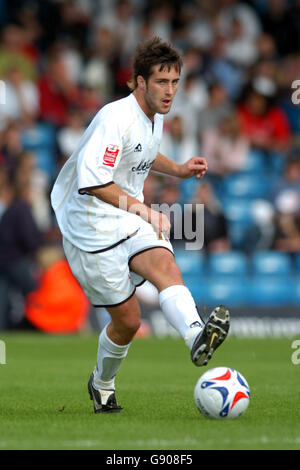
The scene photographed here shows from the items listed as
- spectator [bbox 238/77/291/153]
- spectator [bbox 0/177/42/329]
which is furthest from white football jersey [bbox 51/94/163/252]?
spectator [bbox 238/77/291/153]

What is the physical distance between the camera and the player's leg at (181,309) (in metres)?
5.86

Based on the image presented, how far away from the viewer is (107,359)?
23.3 ft

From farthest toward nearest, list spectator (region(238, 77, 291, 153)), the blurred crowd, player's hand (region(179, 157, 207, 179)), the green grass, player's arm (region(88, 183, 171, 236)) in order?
spectator (region(238, 77, 291, 153))
the blurred crowd
player's hand (region(179, 157, 207, 179))
player's arm (region(88, 183, 171, 236))
the green grass

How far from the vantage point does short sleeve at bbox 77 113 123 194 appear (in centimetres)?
659

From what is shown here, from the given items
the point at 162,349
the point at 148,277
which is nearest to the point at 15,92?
the point at 162,349

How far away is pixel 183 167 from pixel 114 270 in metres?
1.03

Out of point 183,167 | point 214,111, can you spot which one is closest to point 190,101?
point 214,111

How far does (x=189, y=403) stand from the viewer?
749cm

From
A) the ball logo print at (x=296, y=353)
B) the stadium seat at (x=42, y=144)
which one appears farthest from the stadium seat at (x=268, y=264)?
the stadium seat at (x=42, y=144)

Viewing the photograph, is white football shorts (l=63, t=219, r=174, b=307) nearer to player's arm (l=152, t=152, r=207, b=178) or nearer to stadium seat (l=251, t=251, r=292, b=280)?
player's arm (l=152, t=152, r=207, b=178)

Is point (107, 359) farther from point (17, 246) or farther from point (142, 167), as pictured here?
point (17, 246)

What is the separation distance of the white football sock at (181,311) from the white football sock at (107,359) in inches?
32.4
